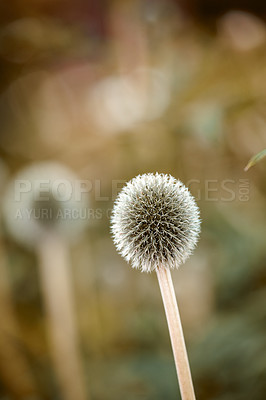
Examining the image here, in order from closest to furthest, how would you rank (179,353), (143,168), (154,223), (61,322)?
(179,353) → (154,223) → (61,322) → (143,168)

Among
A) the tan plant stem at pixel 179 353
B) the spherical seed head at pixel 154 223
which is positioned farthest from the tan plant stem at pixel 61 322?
the tan plant stem at pixel 179 353

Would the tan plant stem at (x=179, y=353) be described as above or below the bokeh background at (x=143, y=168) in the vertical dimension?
below

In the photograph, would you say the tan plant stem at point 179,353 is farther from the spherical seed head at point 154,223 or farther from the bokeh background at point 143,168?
the bokeh background at point 143,168

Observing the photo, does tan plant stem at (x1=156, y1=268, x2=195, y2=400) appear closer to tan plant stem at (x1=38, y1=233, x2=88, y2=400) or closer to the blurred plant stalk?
tan plant stem at (x1=38, y1=233, x2=88, y2=400)

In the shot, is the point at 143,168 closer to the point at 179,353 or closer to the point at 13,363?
the point at 13,363

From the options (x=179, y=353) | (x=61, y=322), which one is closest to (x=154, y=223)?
(x=179, y=353)

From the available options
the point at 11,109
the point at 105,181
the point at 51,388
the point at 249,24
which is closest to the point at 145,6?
the point at 249,24

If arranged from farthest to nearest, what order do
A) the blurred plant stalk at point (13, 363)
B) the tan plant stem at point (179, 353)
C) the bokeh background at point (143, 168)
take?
1. the blurred plant stalk at point (13, 363)
2. the bokeh background at point (143, 168)
3. the tan plant stem at point (179, 353)
